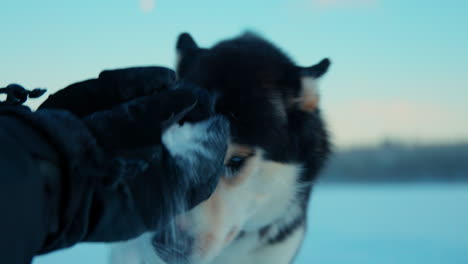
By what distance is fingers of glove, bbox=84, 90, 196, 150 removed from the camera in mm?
1240

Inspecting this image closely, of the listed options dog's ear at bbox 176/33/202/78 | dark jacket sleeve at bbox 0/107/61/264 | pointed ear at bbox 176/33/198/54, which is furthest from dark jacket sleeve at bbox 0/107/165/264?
pointed ear at bbox 176/33/198/54

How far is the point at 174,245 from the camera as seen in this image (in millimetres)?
1913

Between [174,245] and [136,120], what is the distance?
0.77m

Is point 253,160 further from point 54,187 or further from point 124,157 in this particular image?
point 54,187

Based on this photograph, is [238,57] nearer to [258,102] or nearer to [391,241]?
[258,102]

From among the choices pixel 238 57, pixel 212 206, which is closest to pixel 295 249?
pixel 212 206

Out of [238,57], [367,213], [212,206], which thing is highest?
[238,57]

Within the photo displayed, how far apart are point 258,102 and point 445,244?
419 cm

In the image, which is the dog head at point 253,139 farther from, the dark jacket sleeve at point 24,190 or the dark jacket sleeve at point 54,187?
the dark jacket sleeve at point 24,190

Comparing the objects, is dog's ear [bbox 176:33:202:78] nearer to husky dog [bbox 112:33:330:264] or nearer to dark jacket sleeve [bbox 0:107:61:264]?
husky dog [bbox 112:33:330:264]

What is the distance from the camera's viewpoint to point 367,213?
322 inches

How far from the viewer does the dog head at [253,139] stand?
204 centimetres

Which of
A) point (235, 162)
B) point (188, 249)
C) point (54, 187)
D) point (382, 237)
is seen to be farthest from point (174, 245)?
point (382, 237)

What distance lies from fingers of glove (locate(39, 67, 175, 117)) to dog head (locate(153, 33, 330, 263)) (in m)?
0.55
